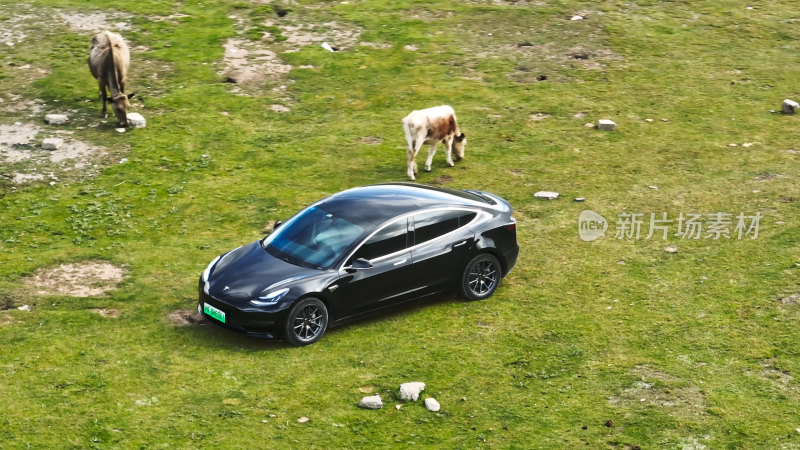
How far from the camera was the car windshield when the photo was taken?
1264 centimetres

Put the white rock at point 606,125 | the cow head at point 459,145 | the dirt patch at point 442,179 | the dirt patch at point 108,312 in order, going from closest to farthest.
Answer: the dirt patch at point 108,312
the dirt patch at point 442,179
the cow head at point 459,145
the white rock at point 606,125

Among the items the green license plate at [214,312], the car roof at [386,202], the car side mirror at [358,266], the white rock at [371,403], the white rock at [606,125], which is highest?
the car roof at [386,202]

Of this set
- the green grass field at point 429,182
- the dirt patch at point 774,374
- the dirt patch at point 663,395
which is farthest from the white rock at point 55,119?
the dirt patch at point 774,374

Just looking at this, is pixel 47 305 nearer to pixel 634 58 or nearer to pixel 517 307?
pixel 517 307

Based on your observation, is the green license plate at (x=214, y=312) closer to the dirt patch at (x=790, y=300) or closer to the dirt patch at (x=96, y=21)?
the dirt patch at (x=790, y=300)

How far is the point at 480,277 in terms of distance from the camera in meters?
13.7

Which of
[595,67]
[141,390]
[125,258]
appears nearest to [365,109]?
[595,67]

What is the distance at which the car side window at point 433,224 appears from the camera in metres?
13.2

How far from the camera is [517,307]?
526 inches

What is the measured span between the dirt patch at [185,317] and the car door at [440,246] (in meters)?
3.01

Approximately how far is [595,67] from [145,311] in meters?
15.4

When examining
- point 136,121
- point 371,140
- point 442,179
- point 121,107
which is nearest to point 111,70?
point 121,107

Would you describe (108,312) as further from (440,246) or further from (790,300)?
(790,300)

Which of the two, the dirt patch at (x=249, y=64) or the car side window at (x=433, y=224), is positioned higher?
the car side window at (x=433, y=224)
